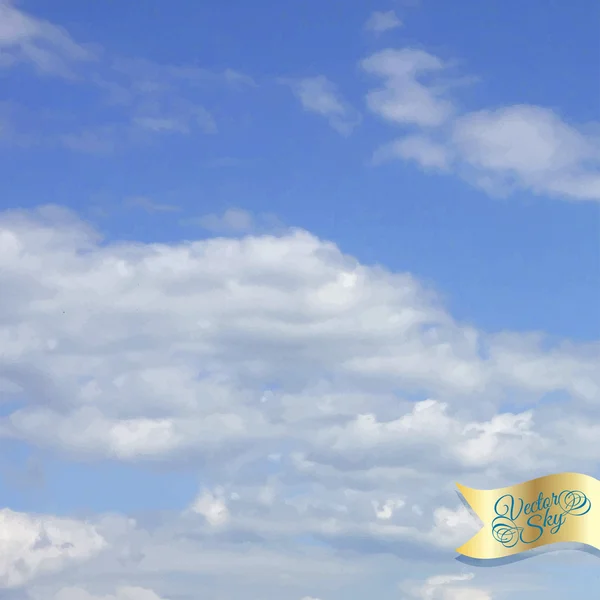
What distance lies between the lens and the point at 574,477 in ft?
651

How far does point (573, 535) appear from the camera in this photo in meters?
200

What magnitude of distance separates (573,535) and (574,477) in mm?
10522
